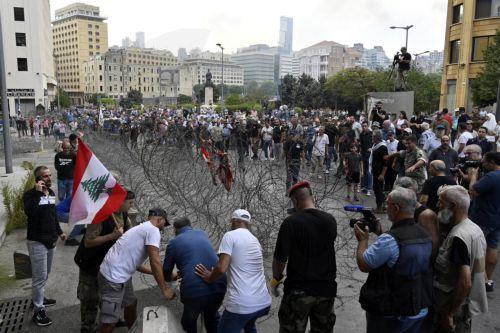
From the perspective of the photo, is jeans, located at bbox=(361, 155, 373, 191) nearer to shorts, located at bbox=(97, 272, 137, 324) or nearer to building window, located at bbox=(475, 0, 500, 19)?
shorts, located at bbox=(97, 272, 137, 324)

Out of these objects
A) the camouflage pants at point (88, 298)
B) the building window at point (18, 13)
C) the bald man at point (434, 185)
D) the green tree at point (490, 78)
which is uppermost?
the building window at point (18, 13)

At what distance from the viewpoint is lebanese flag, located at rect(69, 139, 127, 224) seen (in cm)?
442

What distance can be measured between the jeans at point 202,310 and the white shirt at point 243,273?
1.05 feet

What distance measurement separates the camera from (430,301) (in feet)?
11.4

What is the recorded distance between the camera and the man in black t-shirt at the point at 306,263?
3.54m

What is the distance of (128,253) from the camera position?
4188mm

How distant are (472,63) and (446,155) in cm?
3394

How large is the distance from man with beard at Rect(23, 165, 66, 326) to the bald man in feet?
15.2

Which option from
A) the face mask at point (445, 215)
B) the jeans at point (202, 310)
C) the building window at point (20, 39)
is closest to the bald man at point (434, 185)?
the face mask at point (445, 215)

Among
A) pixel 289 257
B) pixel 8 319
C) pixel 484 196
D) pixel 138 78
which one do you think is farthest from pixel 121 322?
pixel 138 78

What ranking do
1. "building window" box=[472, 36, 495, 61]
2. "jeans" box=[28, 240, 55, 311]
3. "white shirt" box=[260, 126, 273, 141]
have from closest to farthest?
"jeans" box=[28, 240, 55, 311] < "white shirt" box=[260, 126, 273, 141] < "building window" box=[472, 36, 495, 61]

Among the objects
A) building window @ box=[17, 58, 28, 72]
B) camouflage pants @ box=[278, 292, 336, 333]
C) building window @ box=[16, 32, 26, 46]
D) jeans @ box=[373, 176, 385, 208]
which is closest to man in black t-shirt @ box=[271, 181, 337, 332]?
camouflage pants @ box=[278, 292, 336, 333]

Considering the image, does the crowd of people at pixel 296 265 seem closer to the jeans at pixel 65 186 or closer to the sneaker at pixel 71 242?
the sneaker at pixel 71 242

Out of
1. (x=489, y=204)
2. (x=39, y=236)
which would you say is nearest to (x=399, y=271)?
(x=489, y=204)
